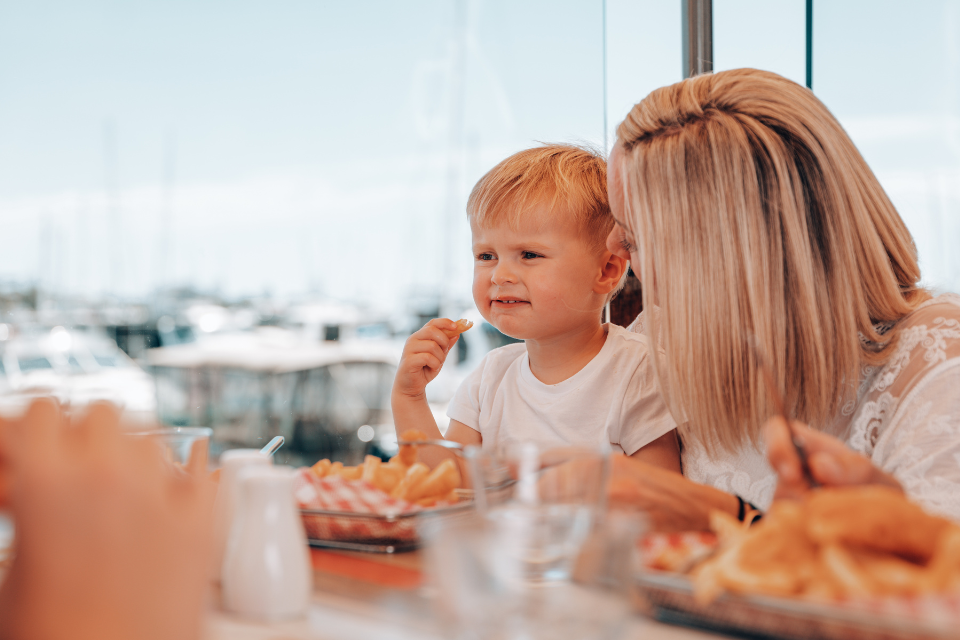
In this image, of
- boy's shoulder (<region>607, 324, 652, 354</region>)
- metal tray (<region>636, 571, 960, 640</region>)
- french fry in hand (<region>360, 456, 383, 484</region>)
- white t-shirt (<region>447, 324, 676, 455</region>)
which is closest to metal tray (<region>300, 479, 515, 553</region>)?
french fry in hand (<region>360, 456, 383, 484</region>)

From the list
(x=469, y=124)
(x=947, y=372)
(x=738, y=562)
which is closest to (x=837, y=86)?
(x=469, y=124)

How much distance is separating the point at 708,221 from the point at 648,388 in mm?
469

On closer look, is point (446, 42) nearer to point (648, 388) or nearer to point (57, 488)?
point (648, 388)

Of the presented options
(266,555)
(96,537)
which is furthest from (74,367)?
(96,537)

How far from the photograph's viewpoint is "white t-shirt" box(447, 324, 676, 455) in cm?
153

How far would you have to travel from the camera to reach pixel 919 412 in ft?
3.40

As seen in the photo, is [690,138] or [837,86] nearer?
[690,138]

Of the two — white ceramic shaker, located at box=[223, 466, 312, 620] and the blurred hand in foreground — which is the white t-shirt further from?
the blurred hand in foreground

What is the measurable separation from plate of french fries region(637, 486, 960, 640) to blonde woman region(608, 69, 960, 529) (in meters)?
0.55

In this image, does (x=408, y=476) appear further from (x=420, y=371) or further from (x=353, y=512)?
(x=420, y=371)

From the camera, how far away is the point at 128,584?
49cm


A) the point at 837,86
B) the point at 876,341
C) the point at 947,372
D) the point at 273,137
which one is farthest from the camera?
the point at 273,137

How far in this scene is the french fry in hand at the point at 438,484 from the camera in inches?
36.9

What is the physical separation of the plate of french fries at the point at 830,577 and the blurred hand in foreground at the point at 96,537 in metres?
0.35
